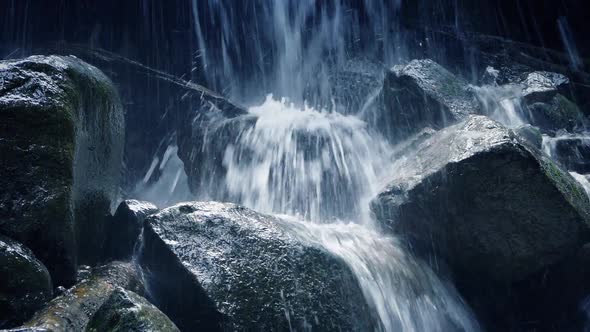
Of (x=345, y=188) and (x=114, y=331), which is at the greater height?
(x=345, y=188)

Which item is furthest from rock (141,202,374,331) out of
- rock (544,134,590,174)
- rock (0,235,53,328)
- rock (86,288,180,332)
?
rock (544,134,590,174)

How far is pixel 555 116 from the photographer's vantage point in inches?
397

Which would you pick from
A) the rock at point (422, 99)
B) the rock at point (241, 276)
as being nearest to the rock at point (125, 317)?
the rock at point (241, 276)

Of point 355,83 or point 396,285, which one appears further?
point 355,83

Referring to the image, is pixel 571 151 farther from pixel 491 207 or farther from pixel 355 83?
pixel 355 83

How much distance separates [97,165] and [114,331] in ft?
8.95

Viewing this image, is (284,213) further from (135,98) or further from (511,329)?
(135,98)

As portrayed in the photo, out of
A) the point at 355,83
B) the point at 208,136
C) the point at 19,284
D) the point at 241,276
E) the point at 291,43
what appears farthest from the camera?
the point at 291,43

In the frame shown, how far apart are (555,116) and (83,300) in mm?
10744

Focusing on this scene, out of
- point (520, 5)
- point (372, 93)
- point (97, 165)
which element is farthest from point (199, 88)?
point (520, 5)

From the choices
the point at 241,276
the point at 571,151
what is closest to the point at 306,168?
the point at 241,276

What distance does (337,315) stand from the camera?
13.6ft

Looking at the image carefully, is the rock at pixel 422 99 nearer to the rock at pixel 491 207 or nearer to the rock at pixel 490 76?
the rock at pixel 491 207

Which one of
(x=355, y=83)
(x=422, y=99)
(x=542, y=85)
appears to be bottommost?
(x=422, y=99)
